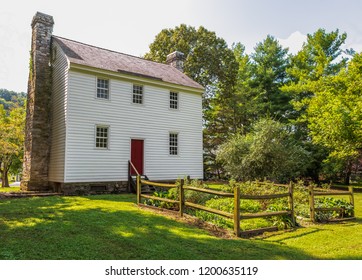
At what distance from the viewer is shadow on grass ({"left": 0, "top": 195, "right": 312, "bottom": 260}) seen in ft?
15.8

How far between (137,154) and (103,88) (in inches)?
170

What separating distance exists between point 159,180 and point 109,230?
402 inches

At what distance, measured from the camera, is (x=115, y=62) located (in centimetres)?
1695

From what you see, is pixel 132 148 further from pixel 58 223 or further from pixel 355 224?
pixel 355 224

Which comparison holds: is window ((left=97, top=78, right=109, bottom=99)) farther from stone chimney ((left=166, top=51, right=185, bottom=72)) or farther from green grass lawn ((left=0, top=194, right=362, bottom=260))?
stone chimney ((left=166, top=51, right=185, bottom=72))

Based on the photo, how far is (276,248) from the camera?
18.1ft

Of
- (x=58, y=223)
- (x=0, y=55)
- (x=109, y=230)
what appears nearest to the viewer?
(x=109, y=230)

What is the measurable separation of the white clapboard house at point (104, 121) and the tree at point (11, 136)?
7819 mm

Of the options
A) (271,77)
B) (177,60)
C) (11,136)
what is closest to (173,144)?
(177,60)

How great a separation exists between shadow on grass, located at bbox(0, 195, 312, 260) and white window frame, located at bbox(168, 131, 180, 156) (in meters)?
9.73

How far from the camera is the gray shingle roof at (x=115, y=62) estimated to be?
1510 cm

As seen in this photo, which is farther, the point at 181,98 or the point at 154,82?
the point at 181,98

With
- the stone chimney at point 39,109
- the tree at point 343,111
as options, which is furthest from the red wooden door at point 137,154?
the tree at point 343,111
